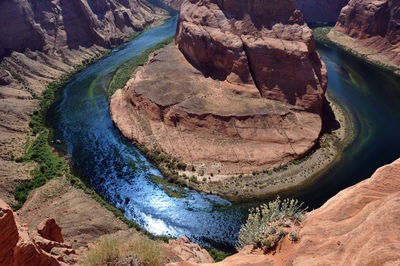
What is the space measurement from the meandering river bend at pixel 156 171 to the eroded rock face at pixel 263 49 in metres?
10.9

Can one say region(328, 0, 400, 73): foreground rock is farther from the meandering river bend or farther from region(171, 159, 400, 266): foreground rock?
region(171, 159, 400, 266): foreground rock

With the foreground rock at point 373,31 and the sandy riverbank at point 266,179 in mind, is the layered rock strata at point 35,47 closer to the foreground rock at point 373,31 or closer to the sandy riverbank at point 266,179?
the sandy riverbank at point 266,179

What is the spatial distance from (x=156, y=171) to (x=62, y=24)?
173ft

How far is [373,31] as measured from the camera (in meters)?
74.8

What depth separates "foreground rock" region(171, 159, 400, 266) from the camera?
37.7ft

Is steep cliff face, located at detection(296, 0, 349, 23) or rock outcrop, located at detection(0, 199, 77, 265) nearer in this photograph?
rock outcrop, located at detection(0, 199, 77, 265)

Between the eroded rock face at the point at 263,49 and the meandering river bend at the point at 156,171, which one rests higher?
the eroded rock face at the point at 263,49

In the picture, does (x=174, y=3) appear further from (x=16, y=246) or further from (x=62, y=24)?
(x=16, y=246)

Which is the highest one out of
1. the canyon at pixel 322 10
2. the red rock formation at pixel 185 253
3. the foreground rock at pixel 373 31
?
the canyon at pixel 322 10

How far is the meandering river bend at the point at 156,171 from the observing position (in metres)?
31.2

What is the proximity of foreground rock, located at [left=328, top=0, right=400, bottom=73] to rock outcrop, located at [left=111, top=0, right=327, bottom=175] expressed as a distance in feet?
120

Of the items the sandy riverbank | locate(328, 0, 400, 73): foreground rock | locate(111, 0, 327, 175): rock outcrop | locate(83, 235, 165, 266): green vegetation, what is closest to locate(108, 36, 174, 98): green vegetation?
locate(111, 0, 327, 175): rock outcrop

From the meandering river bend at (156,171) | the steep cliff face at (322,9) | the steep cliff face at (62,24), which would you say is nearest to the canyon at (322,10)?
the steep cliff face at (322,9)

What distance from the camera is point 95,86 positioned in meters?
58.5
